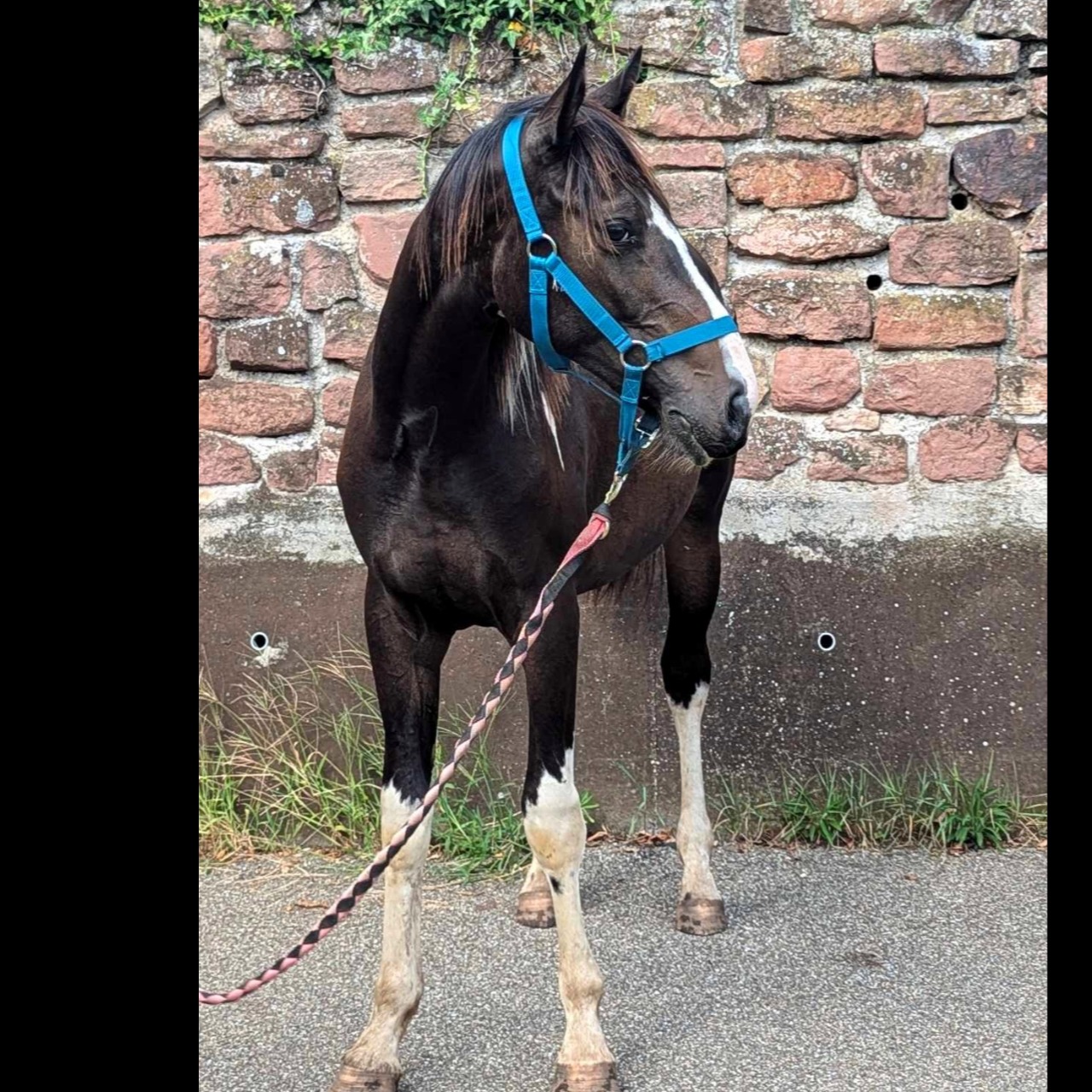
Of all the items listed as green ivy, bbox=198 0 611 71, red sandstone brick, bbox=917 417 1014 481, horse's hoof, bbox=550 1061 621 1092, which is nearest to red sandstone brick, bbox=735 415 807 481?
red sandstone brick, bbox=917 417 1014 481

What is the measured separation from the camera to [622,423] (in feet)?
7.97

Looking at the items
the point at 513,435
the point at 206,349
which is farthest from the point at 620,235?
the point at 206,349

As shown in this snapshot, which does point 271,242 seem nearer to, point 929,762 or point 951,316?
point 951,316

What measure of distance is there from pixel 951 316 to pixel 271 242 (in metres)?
2.23

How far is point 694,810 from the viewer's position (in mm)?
3664

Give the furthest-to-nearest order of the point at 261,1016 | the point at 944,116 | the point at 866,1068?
1. the point at 944,116
2. the point at 261,1016
3. the point at 866,1068

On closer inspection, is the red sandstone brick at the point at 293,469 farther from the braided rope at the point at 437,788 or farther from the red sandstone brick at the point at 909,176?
the red sandstone brick at the point at 909,176

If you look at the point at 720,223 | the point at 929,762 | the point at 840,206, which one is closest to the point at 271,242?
the point at 720,223

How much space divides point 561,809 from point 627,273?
113cm

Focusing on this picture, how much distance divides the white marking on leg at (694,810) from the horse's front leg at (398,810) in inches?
40.5

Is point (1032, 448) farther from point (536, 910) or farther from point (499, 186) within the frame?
point (499, 186)

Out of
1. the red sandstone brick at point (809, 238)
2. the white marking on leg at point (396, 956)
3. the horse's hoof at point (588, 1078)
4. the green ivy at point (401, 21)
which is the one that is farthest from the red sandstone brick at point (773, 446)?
the horse's hoof at point (588, 1078)

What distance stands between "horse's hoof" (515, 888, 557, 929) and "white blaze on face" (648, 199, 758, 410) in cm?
176

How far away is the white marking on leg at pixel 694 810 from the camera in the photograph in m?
3.54
